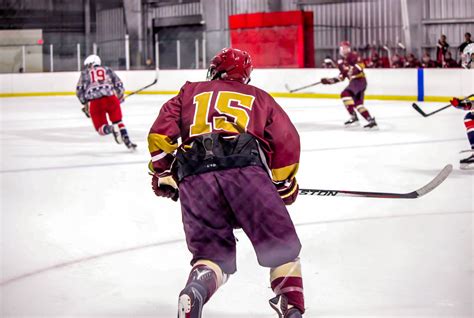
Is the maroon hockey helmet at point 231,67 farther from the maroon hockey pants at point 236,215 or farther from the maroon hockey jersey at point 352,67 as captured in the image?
the maroon hockey jersey at point 352,67

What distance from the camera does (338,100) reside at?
1423 cm

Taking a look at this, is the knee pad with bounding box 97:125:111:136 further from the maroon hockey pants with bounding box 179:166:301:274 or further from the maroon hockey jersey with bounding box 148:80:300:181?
the maroon hockey pants with bounding box 179:166:301:274

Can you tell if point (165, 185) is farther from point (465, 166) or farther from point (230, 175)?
point (465, 166)

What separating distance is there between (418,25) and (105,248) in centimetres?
1573

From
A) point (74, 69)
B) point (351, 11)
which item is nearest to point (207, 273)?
point (74, 69)

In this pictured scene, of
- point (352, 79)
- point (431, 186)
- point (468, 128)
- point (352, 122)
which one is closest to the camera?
point (431, 186)

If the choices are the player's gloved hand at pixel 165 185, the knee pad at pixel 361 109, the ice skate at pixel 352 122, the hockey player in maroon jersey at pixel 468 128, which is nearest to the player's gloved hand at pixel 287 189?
the player's gloved hand at pixel 165 185

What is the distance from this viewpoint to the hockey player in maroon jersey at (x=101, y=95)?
303 inches

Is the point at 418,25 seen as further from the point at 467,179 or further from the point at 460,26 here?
the point at 467,179

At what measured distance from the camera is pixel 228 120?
2264 mm

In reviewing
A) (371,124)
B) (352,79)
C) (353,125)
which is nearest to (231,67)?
(371,124)

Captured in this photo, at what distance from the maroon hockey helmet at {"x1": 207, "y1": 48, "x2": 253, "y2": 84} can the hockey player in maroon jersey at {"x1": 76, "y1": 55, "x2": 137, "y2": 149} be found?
5287mm

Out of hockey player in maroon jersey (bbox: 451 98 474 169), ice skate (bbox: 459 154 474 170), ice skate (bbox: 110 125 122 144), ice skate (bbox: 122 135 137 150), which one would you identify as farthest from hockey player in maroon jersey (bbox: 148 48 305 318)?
ice skate (bbox: 110 125 122 144)

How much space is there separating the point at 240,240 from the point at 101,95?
419 cm
